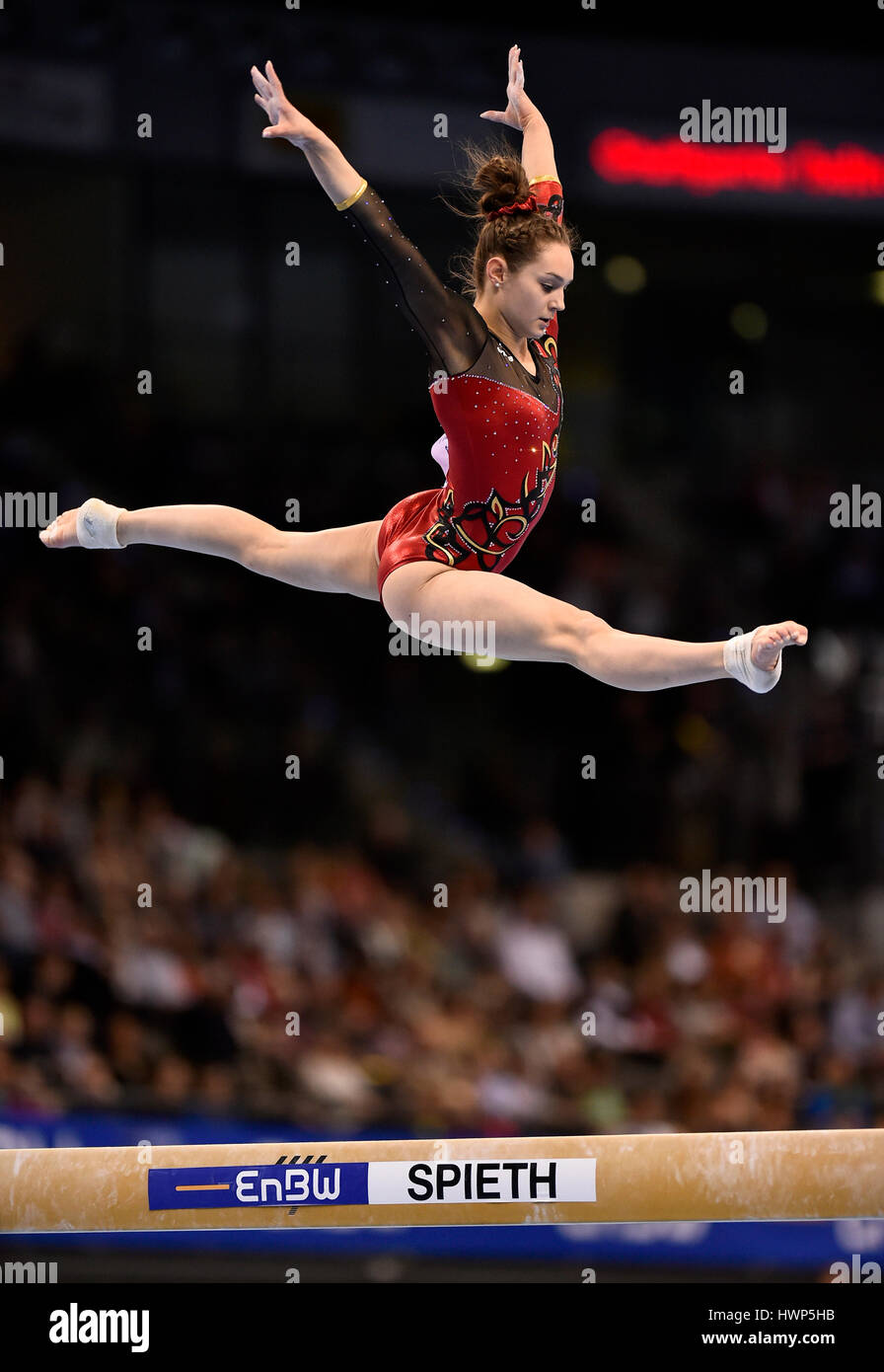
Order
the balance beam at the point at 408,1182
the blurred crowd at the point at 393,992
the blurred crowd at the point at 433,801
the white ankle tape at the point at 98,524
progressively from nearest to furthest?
the balance beam at the point at 408,1182
the white ankle tape at the point at 98,524
the blurred crowd at the point at 393,992
the blurred crowd at the point at 433,801

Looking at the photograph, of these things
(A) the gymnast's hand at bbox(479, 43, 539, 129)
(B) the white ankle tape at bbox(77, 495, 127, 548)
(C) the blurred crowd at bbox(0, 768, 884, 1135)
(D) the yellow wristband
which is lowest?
(C) the blurred crowd at bbox(0, 768, 884, 1135)

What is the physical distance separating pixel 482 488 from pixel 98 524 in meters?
1.14

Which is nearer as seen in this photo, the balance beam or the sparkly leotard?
the sparkly leotard

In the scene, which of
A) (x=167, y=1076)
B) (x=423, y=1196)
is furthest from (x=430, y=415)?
(x=423, y=1196)

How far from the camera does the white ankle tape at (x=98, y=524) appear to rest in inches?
174

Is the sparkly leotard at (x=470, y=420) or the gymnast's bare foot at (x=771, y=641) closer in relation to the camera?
the gymnast's bare foot at (x=771, y=641)

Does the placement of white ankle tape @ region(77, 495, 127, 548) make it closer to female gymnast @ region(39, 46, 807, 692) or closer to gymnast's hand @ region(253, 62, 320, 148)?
female gymnast @ region(39, 46, 807, 692)

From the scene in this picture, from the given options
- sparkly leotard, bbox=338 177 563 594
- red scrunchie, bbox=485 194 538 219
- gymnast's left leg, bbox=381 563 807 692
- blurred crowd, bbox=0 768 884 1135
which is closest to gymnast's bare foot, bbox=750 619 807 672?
gymnast's left leg, bbox=381 563 807 692

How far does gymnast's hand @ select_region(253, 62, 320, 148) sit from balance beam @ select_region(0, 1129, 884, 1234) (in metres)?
2.58

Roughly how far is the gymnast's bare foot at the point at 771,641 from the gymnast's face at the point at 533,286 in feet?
3.55

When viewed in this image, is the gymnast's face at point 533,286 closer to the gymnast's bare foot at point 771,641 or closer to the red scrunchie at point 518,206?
the red scrunchie at point 518,206

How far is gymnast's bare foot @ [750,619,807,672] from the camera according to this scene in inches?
136

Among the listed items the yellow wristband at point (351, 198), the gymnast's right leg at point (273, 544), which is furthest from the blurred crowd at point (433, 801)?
the yellow wristband at point (351, 198)
